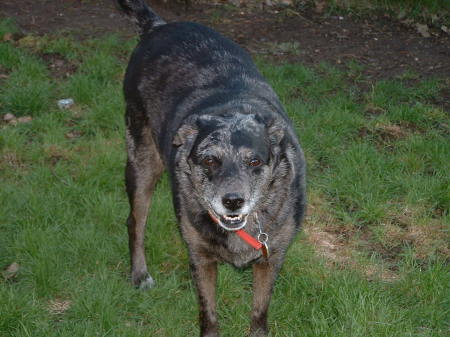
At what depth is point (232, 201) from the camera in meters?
3.08

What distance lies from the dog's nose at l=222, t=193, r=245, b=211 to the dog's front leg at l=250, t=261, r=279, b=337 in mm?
642

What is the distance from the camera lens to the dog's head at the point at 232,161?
3.13 m

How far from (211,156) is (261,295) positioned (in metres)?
0.98

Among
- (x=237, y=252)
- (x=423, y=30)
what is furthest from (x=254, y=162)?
(x=423, y=30)

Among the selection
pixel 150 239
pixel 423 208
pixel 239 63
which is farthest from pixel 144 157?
pixel 423 208

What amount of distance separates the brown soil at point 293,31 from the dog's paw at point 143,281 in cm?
370

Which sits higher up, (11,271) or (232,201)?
(232,201)

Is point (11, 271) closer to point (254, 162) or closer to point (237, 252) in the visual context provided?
point (237, 252)

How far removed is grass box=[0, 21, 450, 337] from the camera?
3.83 meters

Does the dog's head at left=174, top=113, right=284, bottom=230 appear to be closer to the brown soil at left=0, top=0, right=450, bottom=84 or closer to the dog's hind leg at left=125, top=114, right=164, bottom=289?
the dog's hind leg at left=125, top=114, right=164, bottom=289

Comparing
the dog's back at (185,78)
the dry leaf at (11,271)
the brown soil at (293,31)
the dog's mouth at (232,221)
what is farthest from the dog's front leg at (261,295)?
the brown soil at (293,31)

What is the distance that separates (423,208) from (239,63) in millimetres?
1881

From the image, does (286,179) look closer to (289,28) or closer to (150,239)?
(150,239)

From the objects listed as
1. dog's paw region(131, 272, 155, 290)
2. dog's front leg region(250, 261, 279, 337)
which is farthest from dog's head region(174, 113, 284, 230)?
dog's paw region(131, 272, 155, 290)
